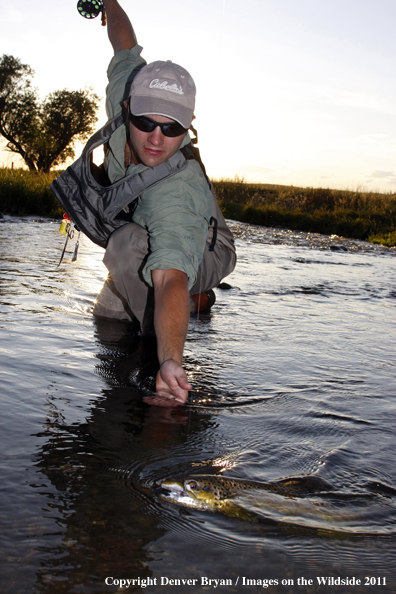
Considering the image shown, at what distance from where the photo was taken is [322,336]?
4078 millimetres

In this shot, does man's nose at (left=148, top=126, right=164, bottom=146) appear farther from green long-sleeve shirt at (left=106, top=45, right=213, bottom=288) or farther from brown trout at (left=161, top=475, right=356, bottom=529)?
brown trout at (left=161, top=475, right=356, bottom=529)

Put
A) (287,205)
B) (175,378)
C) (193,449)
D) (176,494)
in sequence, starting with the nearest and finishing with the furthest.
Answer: (176,494), (193,449), (175,378), (287,205)

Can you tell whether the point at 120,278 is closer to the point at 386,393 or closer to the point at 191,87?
the point at 191,87

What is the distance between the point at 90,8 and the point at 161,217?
9.98 feet

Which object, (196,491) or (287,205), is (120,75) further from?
(287,205)

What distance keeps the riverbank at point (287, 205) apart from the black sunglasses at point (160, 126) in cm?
926

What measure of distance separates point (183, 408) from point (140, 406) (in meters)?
0.20

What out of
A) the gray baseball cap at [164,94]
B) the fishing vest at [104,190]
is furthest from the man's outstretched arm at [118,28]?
the gray baseball cap at [164,94]

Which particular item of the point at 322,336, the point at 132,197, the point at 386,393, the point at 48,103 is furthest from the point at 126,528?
the point at 48,103

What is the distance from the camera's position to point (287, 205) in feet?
85.1

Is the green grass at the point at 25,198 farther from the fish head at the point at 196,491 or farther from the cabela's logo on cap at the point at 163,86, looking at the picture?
the fish head at the point at 196,491

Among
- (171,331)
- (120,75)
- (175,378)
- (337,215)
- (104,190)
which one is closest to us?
(175,378)

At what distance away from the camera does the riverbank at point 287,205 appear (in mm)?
11961

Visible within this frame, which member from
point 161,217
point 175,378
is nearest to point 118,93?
point 161,217
